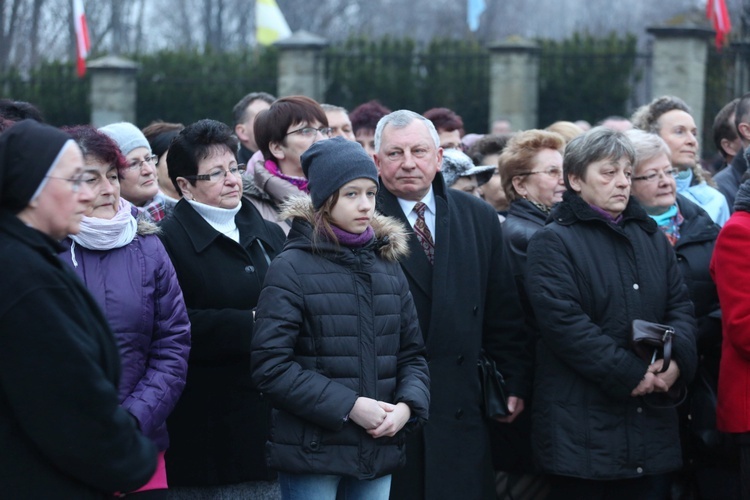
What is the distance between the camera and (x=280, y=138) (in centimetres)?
567

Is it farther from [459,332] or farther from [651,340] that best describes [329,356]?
[651,340]

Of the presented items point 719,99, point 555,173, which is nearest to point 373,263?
point 555,173

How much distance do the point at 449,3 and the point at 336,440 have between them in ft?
134

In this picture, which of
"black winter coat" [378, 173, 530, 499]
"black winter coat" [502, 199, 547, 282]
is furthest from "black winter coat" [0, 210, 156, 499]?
"black winter coat" [502, 199, 547, 282]

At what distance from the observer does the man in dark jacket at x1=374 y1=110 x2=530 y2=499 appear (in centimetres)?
488

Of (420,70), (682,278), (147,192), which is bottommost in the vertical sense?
(682,278)

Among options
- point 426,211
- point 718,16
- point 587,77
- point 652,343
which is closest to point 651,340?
point 652,343

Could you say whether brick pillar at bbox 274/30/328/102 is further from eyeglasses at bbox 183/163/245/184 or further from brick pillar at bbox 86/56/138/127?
eyeglasses at bbox 183/163/245/184

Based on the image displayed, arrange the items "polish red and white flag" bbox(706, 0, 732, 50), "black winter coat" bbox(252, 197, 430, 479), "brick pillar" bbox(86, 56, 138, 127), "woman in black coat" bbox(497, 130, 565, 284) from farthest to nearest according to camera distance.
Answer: "brick pillar" bbox(86, 56, 138, 127)
"polish red and white flag" bbox(706, 0, 732, 50)
"woman in black coat" bbox(497, 130, 565, 284)
"black winter coat" bbox(252, 197, 430, 479)

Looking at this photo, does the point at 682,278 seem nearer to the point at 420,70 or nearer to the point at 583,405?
the point at 583,405

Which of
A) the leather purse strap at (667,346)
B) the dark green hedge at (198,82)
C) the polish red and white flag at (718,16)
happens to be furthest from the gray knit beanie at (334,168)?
the dark green hedge at (198,82)

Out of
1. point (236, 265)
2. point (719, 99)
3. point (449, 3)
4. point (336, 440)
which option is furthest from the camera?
point (449, 3)

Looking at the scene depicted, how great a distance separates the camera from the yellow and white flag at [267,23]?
1703 cm

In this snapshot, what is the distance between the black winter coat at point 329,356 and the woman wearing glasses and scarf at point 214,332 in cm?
54
